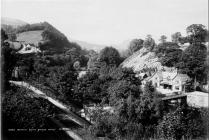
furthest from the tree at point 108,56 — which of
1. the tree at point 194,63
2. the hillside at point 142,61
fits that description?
the tree at point 194,63

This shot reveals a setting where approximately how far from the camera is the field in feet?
161

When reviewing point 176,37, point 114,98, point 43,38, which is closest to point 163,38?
point 176,37

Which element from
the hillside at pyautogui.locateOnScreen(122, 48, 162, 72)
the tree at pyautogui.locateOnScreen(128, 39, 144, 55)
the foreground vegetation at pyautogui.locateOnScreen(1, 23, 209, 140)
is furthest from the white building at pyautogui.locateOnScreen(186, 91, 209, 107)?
the tree at pyautogui.locateOnScreen(128, 39, 144, 55)

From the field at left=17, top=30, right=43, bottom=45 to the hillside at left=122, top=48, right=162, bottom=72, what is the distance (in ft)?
50.9

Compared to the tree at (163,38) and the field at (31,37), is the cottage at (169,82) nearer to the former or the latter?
the tree at (163,38)

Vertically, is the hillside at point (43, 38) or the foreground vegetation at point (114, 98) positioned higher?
the hillside at point (43, 38)

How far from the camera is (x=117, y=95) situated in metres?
24.5

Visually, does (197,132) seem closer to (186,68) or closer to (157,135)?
(157,135)

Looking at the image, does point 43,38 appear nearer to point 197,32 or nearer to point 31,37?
point 31,37

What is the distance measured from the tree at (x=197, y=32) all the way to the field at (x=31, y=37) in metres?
23.8

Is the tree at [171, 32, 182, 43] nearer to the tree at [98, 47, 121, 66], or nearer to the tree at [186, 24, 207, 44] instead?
the tree at [186, 24, 207, 44]

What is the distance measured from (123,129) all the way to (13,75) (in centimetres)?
1455

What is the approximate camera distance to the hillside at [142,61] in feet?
126

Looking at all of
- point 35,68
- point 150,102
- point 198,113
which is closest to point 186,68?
point 198,113
